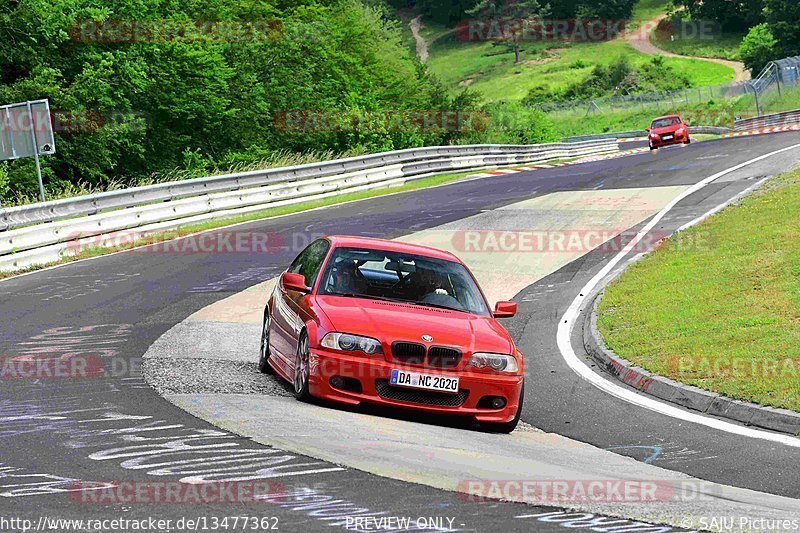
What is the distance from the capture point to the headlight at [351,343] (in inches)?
366

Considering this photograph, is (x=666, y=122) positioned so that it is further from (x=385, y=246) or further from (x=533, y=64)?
(x=533, y=64)

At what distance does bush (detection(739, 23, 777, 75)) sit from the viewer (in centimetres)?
9706

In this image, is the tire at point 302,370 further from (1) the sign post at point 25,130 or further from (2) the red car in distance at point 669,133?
(2) the red car in distance at point 669,133

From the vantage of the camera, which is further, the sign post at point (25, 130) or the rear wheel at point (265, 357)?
the sign post at point (25, 130)

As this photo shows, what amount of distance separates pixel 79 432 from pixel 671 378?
609 centimetres

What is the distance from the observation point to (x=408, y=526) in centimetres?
570

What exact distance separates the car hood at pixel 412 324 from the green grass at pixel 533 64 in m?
108

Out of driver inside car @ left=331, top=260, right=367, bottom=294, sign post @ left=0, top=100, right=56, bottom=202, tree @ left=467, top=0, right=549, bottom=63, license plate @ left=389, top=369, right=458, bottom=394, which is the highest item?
tree @ left=467, top=0, right=549, bottom=63

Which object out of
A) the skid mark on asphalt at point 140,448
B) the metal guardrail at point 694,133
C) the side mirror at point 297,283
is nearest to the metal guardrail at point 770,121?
the metal guardrail at point 694,133

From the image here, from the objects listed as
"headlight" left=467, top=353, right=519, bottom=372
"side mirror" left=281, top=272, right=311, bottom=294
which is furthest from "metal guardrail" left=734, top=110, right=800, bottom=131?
"headlight" left=467, top=353, right=519, bottom=372

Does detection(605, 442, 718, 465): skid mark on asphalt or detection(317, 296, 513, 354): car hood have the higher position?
detection(317, 296, 513, 354): car hood

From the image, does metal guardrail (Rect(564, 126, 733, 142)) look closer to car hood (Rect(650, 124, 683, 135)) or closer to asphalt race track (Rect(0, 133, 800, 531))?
car hood (Rect(650, 124, 683, 135))

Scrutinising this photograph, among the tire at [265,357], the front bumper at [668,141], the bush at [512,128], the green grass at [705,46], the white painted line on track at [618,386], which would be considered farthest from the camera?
the green grass at [705,46]

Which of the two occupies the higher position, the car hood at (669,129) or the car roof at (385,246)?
the car roof at (385,246)
